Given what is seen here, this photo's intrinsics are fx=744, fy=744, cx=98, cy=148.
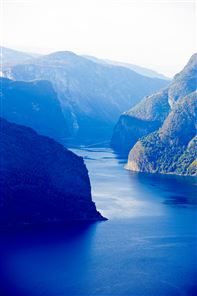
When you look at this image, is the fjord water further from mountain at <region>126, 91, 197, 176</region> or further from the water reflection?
mountain at <region>126, 91, 197, 176</region>

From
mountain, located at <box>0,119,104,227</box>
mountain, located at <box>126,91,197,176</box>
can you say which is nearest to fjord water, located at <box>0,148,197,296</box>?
mountain, located at <box>0,119,104,227</box>

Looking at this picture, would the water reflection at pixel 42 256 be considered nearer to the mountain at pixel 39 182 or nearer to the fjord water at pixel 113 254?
the fjord water at pixel 113 254

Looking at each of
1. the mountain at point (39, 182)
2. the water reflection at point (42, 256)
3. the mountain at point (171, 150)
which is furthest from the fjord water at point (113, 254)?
the mountain at point (171, 150)

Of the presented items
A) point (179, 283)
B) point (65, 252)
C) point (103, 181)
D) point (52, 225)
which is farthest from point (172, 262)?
point (103, 181)

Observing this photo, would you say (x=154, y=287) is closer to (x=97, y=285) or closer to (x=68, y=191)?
(x=97, y=285)

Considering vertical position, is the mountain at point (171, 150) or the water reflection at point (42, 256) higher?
the water reflection at point (42, 256)
